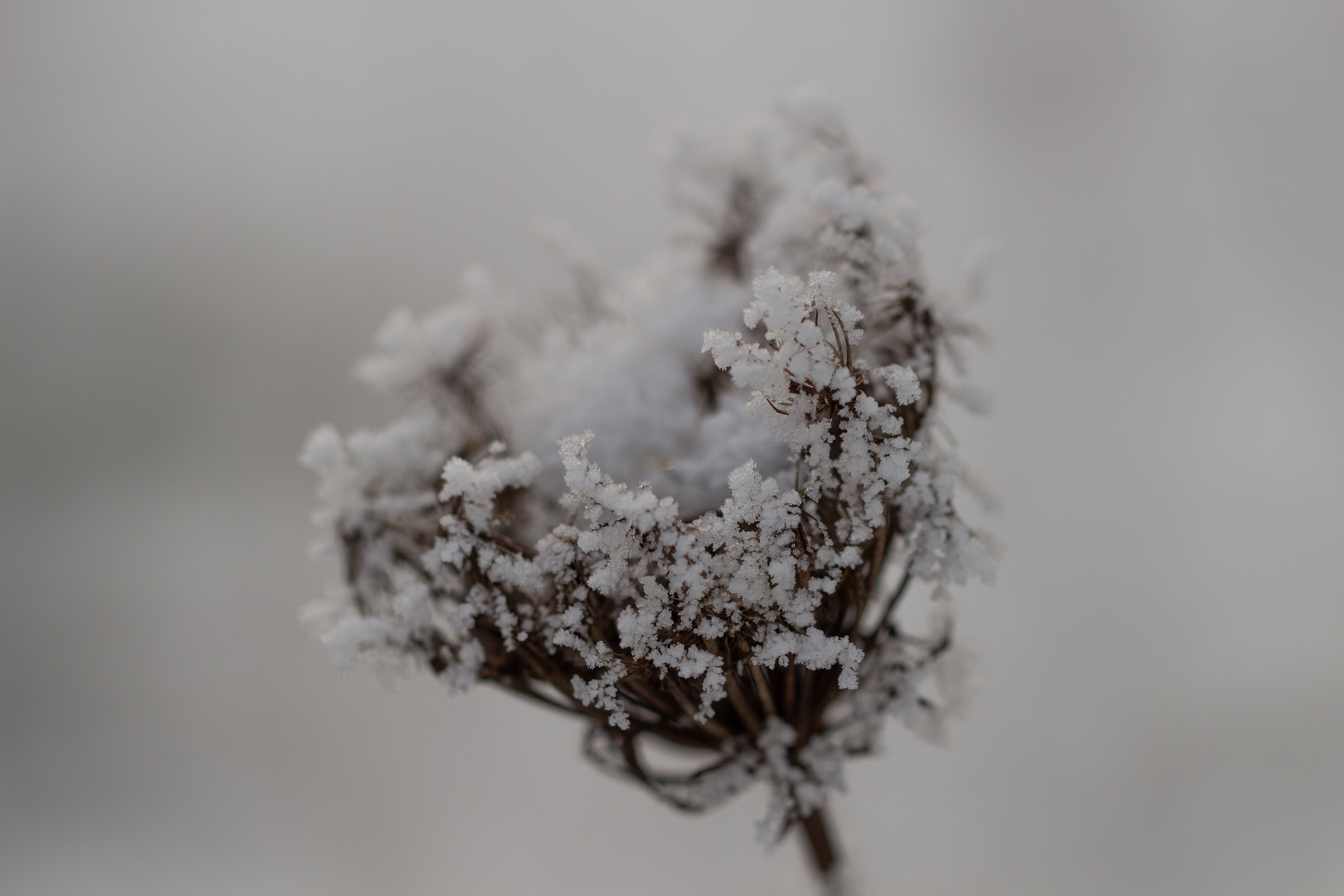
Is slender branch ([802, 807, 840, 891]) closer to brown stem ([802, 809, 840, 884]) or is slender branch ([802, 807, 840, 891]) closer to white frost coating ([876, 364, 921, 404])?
brown stem ([802, 809, 840, 884])

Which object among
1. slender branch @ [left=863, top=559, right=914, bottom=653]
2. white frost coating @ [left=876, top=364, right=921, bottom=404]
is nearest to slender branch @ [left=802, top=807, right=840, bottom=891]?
slender branch @ [left=863, top=559, right=914, bottom=653]


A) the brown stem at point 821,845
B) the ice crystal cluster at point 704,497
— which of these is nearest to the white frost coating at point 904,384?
the ice crystal cluster at point 704,497

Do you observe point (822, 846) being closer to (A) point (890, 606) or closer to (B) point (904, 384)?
(A) point (890, 606)

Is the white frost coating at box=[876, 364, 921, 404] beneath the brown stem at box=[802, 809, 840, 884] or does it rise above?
above

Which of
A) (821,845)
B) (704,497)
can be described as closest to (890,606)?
(704,497)

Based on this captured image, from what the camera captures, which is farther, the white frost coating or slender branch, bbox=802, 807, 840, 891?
slender branch, bbox=802, 807, 840, 891

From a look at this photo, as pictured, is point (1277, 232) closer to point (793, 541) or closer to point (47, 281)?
point (793, 541)

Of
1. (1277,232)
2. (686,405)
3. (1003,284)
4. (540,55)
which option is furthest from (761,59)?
(686,405)
